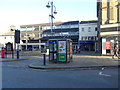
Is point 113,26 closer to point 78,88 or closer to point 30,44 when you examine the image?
point 78,88

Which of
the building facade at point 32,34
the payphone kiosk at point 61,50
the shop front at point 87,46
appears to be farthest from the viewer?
the building facade at point 32,34

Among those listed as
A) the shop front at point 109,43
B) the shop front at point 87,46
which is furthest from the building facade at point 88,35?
the shop front at point 109,43

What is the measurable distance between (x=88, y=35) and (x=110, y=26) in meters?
33.6

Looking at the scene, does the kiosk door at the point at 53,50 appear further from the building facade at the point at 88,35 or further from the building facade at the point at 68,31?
the building facade at the point at 68,31

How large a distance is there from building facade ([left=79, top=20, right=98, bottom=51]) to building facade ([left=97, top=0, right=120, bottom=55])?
3150 cm

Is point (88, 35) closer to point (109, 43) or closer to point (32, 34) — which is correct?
point (32, 34)

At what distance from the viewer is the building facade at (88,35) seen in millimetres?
59275

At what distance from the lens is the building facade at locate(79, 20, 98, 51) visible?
59275mm

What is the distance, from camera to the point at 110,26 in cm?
2620

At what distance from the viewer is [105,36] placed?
2672 cm

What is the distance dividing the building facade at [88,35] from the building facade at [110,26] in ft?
103

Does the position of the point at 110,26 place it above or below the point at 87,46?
above

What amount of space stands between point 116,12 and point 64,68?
17788mm

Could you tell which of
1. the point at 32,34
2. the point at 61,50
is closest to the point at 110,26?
the point at 61,50
